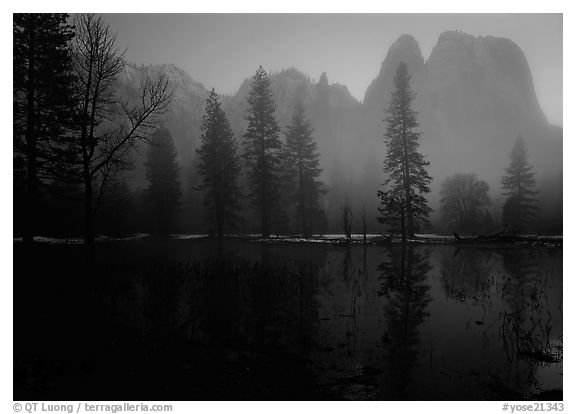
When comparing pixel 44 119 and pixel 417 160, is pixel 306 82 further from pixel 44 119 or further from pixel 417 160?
pixel 44 119

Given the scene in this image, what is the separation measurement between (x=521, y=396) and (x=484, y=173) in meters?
123

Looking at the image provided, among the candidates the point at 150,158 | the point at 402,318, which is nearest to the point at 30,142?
the point at 402,318

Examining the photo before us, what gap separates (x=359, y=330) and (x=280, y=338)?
1467 mm

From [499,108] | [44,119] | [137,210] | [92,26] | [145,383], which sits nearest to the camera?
[145,383]

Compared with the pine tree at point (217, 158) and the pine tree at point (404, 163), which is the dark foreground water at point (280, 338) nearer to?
the pine tree at point (404, 163)

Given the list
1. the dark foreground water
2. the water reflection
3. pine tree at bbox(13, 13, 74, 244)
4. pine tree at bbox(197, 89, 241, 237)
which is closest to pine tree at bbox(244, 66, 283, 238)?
pine tree at bbox(197, 89, 241, 237)

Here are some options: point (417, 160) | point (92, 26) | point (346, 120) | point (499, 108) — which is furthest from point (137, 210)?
point (499, 108)

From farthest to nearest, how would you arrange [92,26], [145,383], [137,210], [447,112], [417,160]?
[447,112] → [137,210] → [417,160] → [92,26] → [145,383]

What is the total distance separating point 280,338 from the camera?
5.62m

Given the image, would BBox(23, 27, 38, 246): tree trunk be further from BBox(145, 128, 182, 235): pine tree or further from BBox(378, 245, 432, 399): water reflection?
BBox(145, 128, 182, 235): pine tree

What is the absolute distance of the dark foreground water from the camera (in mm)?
4152

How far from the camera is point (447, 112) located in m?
117

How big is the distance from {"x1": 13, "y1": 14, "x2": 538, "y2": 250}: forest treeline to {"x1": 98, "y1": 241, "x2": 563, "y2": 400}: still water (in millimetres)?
5863

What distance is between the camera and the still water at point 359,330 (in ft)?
14.0
